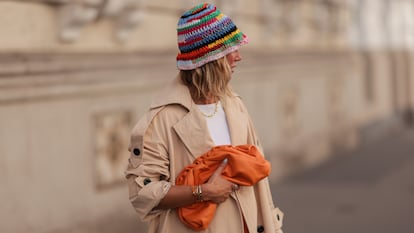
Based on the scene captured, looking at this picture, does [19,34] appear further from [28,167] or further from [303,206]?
[303,206]

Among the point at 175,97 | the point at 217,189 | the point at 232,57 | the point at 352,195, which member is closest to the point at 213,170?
the point at 217,189

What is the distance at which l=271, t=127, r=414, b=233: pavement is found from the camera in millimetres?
7988

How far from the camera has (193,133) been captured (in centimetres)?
287

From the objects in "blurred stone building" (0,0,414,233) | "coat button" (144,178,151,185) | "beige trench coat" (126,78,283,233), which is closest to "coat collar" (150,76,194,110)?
"beige trench coat" (126,78,283,233)

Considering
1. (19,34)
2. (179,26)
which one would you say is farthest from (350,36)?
(179,26)

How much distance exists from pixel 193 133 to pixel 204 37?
0.35 meters

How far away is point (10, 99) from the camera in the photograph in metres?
5.21

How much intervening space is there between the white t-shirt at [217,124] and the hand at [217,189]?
0.14 metres

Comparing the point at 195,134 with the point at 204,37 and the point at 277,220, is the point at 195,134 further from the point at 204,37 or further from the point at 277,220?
the point at 277,220

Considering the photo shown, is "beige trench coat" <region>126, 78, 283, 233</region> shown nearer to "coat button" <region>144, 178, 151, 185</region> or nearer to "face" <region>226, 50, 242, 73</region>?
"coat button" <region>144, 178, 151, 185</region>

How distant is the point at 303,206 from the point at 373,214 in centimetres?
99

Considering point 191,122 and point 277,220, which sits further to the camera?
point 277,220

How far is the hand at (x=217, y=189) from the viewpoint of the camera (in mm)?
2832

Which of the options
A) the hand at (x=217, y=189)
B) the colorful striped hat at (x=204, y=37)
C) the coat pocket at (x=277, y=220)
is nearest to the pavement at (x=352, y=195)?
the coat pocket at (x=277, y=220)
